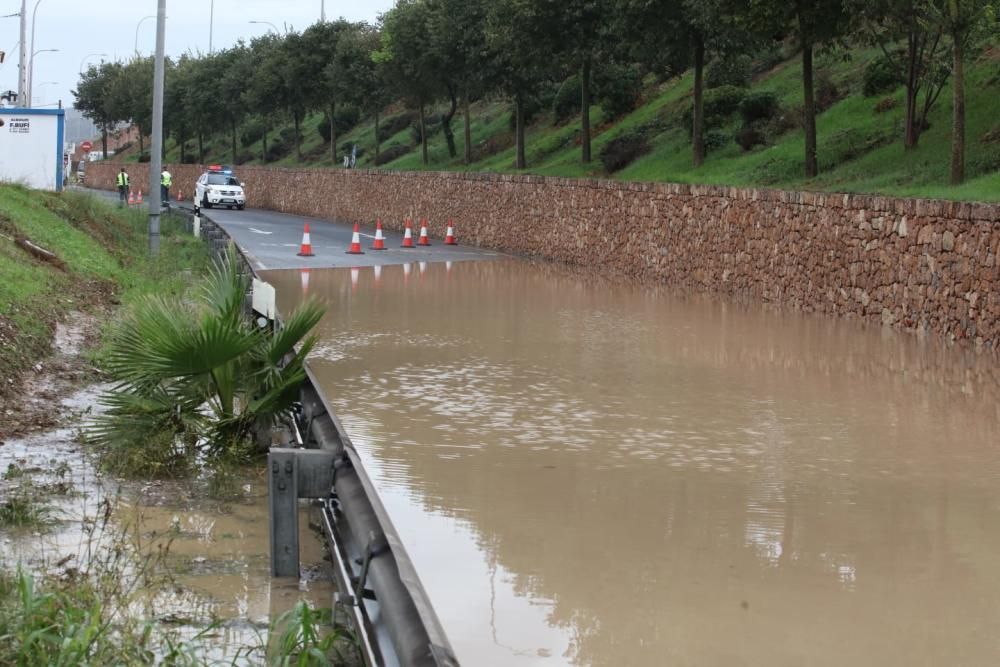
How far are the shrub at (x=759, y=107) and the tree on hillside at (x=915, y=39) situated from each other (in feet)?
16.8

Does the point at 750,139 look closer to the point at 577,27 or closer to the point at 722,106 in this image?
the point at 722,106

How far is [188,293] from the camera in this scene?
16.2m

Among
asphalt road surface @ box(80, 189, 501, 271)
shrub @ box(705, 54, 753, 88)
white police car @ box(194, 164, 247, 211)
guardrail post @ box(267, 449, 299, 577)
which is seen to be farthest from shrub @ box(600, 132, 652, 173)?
guardrail post @ box(267, 449, 299, 577)

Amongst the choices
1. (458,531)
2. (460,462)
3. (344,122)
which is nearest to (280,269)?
(460,462)

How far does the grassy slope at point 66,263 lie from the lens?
1416cm

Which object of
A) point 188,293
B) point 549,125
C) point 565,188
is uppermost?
point 549,125

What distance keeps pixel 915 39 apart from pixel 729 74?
14.2 meters

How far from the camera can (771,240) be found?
2217cm

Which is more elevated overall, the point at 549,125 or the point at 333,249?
the point at 549,125

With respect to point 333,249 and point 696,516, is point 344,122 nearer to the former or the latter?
point 333,249

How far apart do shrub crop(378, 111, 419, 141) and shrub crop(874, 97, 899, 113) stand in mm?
44837

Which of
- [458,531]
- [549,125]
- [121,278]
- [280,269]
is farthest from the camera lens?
[549,125]

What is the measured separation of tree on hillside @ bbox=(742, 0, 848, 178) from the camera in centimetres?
2614

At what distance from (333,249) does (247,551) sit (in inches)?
1053
